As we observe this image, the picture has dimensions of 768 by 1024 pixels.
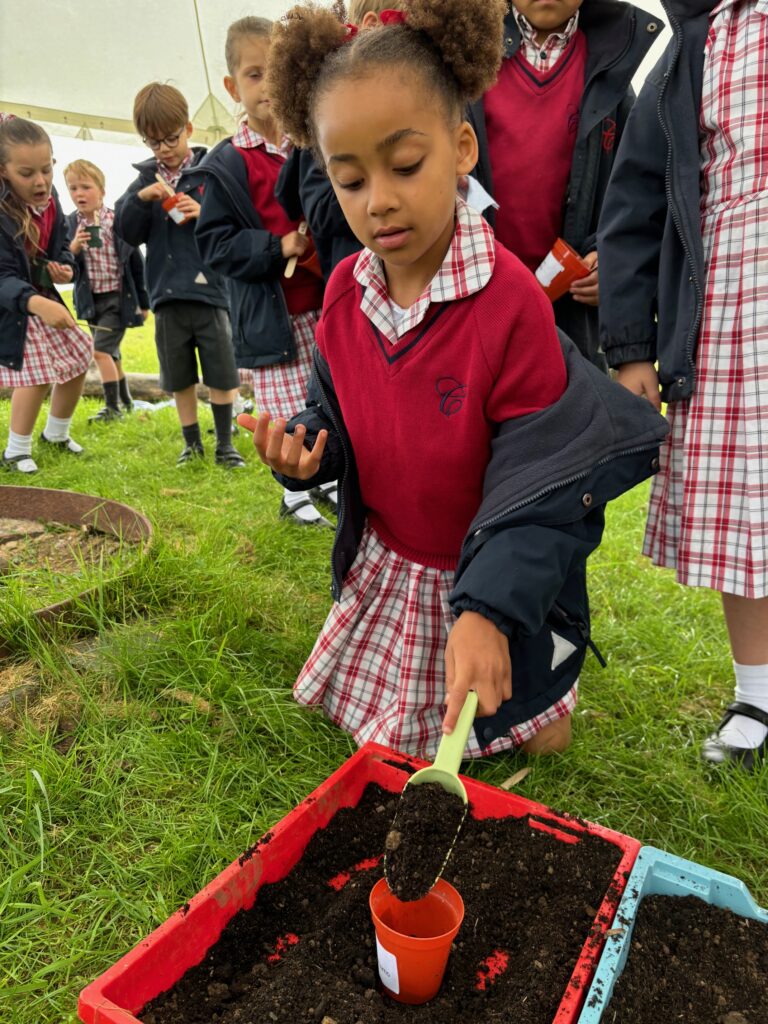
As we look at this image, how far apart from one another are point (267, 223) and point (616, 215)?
1558 millimetres

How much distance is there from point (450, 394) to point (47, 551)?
→ 166 cm

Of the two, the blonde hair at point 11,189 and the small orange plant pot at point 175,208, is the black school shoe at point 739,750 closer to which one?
the small orange plant pot at point 175,208

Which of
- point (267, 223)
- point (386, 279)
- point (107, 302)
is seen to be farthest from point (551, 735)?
point (107, 302)

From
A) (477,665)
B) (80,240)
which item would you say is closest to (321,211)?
(477,665)

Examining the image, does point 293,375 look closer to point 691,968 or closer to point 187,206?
point 187,206

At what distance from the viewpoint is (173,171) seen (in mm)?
3775

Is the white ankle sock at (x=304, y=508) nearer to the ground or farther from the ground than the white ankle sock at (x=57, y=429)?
nearer to the ground

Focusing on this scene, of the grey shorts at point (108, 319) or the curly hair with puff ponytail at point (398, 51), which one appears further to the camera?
the grey shorts at point (108, 319)

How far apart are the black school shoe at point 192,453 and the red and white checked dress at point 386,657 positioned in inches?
91.8

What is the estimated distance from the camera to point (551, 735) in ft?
5.66

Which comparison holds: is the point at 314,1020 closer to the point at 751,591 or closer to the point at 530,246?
the point at 751,591

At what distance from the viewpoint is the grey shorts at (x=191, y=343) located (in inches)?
151

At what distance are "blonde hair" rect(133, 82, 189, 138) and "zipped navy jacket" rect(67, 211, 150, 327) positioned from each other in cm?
193

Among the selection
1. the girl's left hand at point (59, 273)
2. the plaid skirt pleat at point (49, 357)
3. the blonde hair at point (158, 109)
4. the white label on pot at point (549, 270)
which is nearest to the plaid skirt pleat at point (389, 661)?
the white label on pot at point (549, 270)
